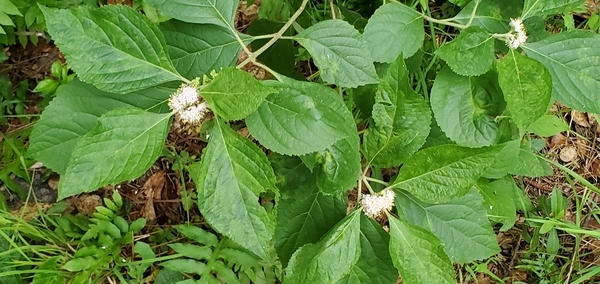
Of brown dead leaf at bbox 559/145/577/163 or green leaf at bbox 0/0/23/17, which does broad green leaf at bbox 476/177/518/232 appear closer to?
brown dead leaf at bbox 559/145/577/163

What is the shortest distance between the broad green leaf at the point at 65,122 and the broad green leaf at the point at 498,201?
3.54ft

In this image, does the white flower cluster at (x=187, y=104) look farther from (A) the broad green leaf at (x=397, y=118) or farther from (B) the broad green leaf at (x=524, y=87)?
(B) the broad green leaf at (x=524, y=87)

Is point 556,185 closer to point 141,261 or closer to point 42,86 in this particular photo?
point 141,261

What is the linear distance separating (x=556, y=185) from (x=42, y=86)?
2235 millimetres

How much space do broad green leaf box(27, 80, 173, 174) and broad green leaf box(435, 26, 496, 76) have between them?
0.78 meters

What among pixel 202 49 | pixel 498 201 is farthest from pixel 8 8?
pixel 498 201

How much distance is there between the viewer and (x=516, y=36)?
1.45 m

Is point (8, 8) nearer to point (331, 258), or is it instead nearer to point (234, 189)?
point (234, 189)

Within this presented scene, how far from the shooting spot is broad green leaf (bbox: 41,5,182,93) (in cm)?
105

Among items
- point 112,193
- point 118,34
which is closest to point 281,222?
point 118,34

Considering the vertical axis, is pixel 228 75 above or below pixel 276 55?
above

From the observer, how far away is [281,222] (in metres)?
1.45

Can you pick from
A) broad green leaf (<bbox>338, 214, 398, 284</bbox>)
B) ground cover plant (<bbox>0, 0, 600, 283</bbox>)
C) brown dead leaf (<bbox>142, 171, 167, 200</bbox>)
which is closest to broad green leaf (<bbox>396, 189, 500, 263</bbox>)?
ground cover plant (<bbox>0, 0, 600, 283</bbox>)

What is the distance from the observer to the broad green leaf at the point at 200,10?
119cm
